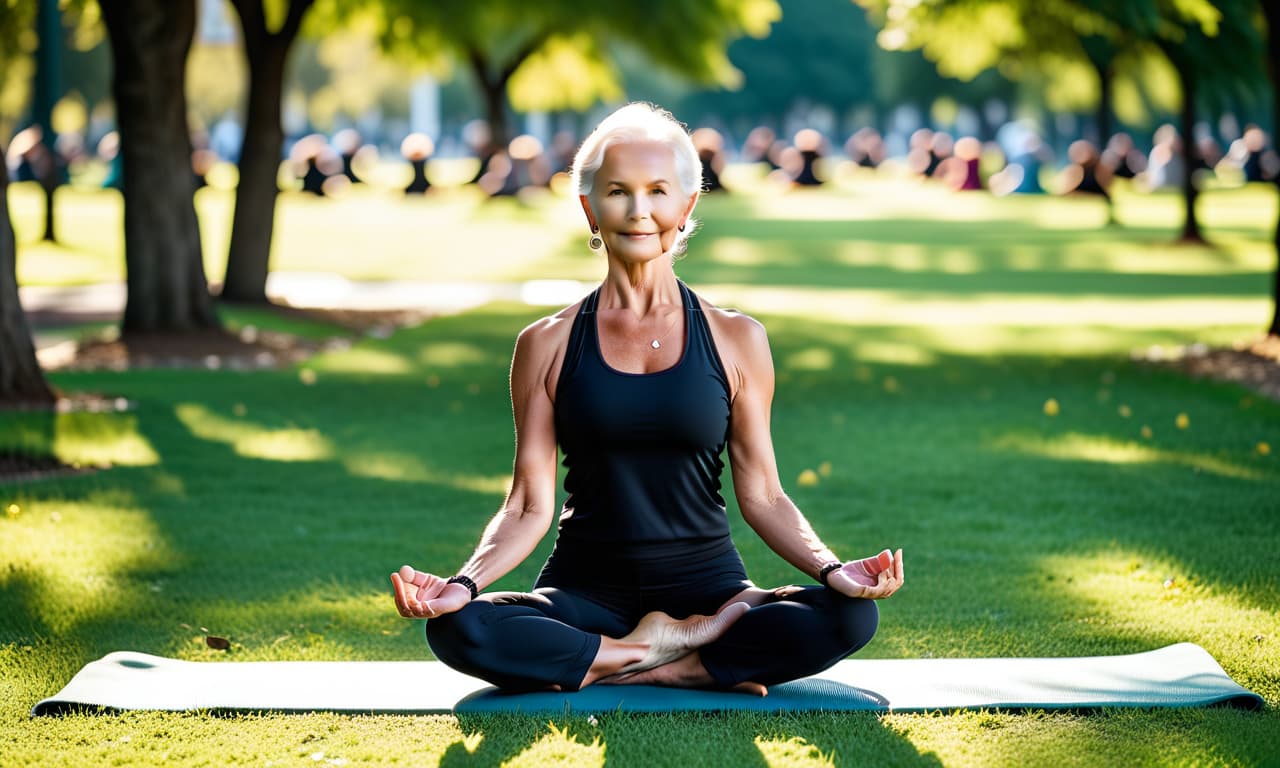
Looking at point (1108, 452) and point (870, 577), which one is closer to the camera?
point (870, 577)

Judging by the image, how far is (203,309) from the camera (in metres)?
16.3

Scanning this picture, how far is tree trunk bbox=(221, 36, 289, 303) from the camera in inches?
738

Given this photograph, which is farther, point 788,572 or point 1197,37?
point 1197,37

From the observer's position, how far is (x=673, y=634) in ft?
17.8

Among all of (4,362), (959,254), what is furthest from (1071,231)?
(4,362)

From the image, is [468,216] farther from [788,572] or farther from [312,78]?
[312,78]

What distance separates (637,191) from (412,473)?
206 inches

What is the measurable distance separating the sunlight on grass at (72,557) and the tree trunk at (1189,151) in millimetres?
22354

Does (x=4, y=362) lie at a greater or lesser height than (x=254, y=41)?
lesser

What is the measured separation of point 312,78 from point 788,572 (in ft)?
309

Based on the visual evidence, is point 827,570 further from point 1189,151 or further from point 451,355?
point 1189,151

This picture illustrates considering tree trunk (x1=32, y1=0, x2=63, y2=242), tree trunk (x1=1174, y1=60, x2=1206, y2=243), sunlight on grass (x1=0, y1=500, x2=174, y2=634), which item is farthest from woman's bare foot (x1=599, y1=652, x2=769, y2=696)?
tree trunk (x1=1174, y1=60, x2=1206, y2=243)

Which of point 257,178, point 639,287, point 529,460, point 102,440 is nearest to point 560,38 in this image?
point 257,178

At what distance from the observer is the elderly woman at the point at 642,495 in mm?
5180
